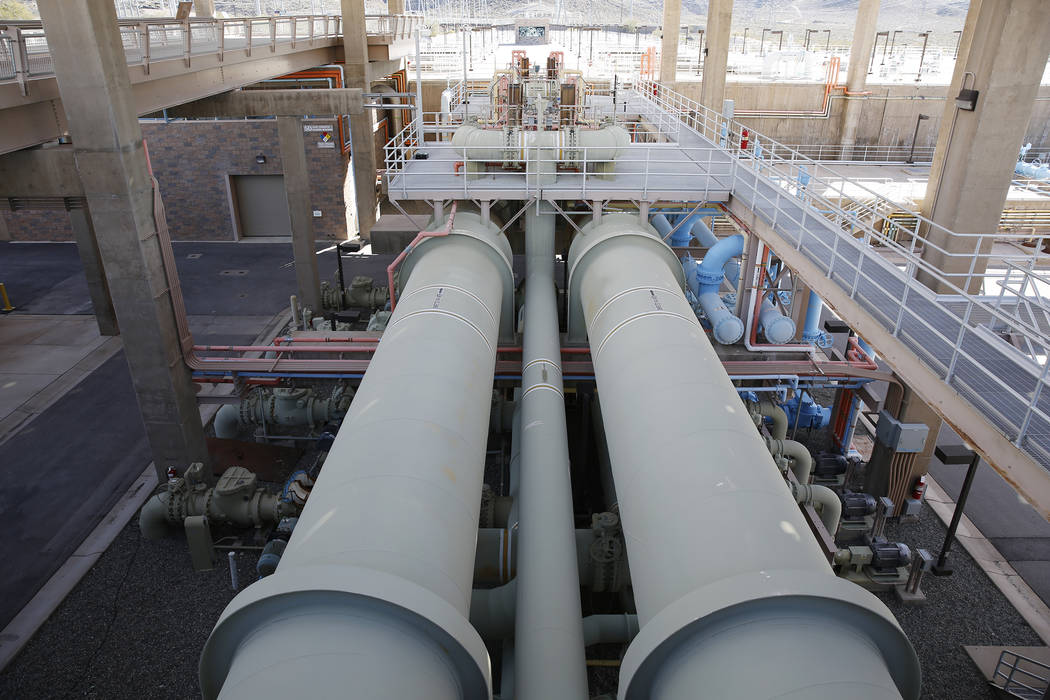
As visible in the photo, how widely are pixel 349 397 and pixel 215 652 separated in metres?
9.31

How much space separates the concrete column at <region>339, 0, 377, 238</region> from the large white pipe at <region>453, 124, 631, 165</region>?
11.7m

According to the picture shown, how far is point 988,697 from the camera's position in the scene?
8727 mm

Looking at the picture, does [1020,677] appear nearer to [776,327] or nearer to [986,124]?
[776,327]

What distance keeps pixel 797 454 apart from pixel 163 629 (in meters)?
10.3

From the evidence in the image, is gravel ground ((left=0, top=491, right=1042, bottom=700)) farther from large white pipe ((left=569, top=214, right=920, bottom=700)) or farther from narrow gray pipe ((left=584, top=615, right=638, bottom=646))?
large white pipe ((left=569, top=214, right=920, bottom=700))

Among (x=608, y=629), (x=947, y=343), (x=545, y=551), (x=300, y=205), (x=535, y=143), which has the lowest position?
(x=608, y=629)

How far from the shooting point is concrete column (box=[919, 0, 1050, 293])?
980 cm

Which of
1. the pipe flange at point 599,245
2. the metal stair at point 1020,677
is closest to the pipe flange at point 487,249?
the pipe flange at point 599,245

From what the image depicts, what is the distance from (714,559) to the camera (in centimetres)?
474

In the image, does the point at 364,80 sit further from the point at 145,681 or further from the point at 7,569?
the point at 145,681

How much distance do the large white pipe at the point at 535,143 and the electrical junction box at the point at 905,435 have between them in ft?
23.3

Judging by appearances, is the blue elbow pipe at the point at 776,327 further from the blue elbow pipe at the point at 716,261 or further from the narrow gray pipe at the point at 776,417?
the narrow gray pipe at the point at 776,417

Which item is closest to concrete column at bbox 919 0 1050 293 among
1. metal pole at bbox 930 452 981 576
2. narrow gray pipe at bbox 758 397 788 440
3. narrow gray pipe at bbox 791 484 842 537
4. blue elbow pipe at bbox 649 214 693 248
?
metal pole at bbox 930 452 981 576

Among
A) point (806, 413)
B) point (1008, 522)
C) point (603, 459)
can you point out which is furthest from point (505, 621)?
point (1008, 522)
